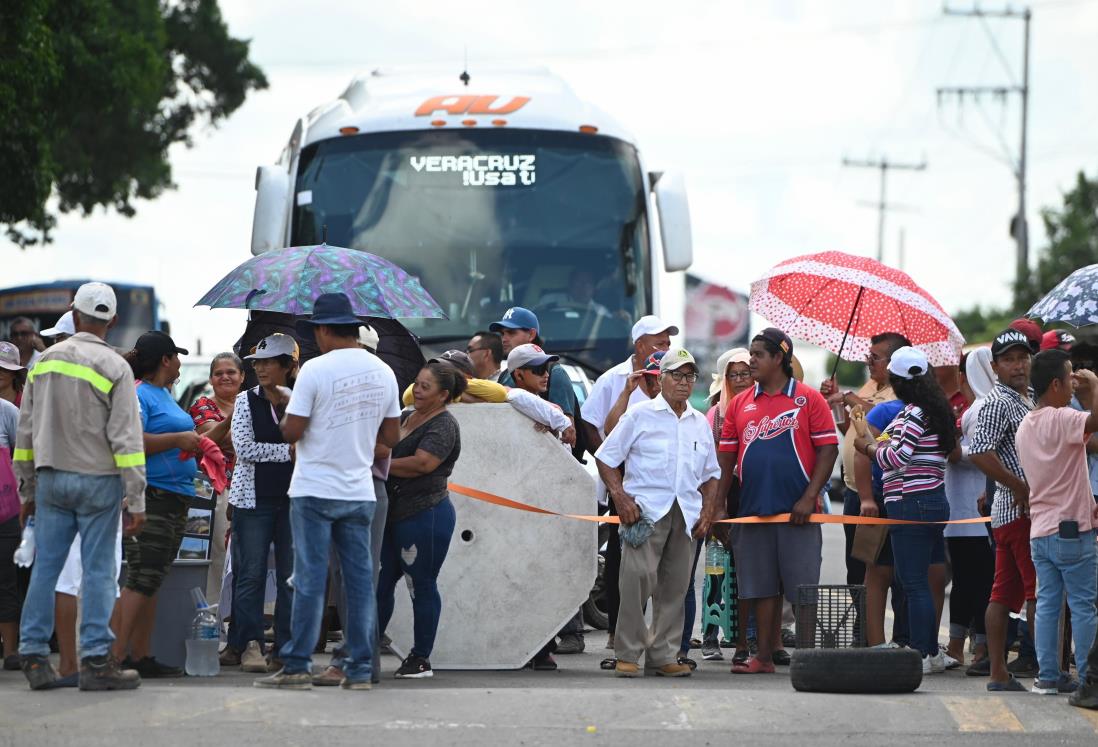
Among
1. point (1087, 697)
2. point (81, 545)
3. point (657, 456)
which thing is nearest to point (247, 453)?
point (81, 545)

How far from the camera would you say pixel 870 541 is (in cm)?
1083

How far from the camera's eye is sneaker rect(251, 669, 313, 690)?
8.76m

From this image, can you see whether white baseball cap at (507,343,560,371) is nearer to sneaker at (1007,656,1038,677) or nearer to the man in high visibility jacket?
the man in high visibility jacket

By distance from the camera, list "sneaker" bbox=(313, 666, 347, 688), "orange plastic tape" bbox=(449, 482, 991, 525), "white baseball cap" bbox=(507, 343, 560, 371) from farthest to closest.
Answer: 1. "white baseball cap" bbox=(507, 343, 560, 371)
2. "orange plastic tape" bbox=(449, 482, 991, 525)
3. "sneaker" bbox=(313, 666, 347, 688)

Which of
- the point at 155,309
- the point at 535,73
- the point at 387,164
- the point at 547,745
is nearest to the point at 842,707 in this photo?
the point at 547,745

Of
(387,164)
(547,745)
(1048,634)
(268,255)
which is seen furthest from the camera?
(387,164)

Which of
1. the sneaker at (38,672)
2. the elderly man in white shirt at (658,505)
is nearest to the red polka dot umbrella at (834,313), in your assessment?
the elderly man in white shirt at (658,505)

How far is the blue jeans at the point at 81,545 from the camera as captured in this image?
8.66 meters

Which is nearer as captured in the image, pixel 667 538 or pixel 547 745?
pixel 547 745

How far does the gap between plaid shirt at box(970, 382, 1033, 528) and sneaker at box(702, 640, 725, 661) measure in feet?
7.93

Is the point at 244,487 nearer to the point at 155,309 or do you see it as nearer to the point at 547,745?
the point at 547,745

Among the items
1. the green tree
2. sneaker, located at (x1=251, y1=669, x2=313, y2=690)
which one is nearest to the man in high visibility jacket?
sneaker, located at (x1=251, y1=669, x2=313, y2=690)

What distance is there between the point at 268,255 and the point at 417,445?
1.65 meters

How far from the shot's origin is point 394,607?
10172 mm
